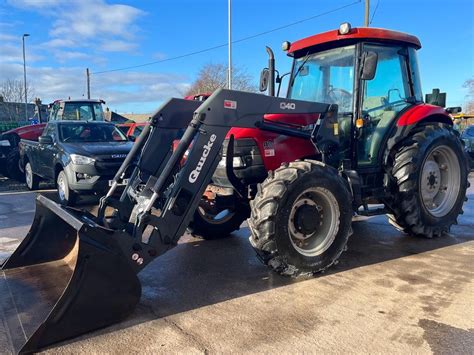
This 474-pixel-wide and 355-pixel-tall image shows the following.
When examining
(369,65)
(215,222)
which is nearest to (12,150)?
(215,222)

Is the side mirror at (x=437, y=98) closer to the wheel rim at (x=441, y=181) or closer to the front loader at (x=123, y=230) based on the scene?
the wheel rim at (x=441, y=181)

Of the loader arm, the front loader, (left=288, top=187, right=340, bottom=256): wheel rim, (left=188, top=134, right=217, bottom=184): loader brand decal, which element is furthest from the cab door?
(left=188, top=134, right=217, bottom=184): loader brand decal

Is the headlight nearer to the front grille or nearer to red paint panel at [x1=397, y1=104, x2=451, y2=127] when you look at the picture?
the front grille

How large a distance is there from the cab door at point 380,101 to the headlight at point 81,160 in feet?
17.0

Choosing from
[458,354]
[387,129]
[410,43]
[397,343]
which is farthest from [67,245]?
[410,43]

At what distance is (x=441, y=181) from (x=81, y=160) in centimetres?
634

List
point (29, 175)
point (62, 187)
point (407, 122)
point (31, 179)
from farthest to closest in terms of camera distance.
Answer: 1. point (29, 175)
2. point (31, 179)
3. point (62, 187)
4. point (407, 122)

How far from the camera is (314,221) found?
4.36m

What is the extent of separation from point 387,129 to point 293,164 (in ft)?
6.15

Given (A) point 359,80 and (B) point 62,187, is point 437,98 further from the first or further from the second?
(B) point 62,187

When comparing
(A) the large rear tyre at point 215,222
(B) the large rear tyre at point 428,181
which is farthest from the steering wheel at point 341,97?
(A) the large rear tyre at point 215,222

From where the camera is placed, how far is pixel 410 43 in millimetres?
5574

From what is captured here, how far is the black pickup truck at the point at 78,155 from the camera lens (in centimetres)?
802

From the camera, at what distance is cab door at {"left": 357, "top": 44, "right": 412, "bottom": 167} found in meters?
5.27
